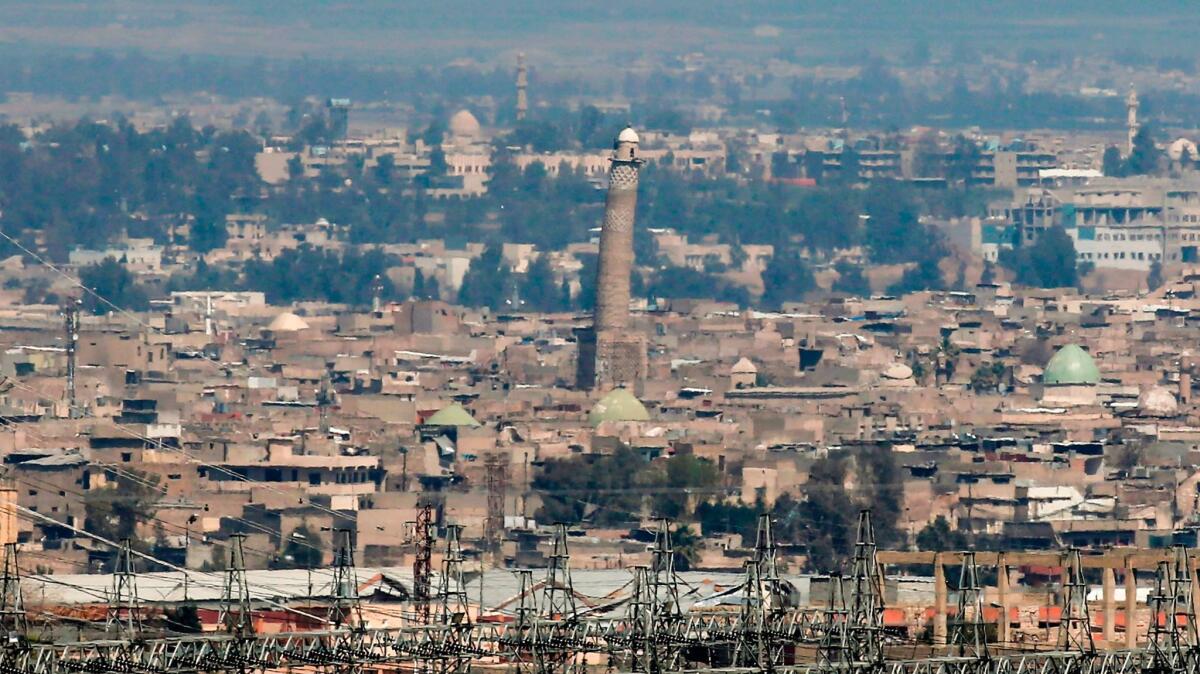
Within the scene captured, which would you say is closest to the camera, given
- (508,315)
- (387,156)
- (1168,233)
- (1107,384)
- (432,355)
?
(1107,384)

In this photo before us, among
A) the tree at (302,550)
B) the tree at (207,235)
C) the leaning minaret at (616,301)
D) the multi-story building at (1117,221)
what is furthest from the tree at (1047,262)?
the tree at (302,550)

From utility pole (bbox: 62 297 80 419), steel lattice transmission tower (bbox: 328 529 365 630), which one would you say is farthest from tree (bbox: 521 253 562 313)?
steel lattice transmission tower (bbox: 328 529 365 630)

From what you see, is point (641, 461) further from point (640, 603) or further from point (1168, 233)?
point (1168, 233)

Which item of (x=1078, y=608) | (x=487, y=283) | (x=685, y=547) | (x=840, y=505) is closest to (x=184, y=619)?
(x=1078, y=608)

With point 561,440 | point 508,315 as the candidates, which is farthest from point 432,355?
point 561,440

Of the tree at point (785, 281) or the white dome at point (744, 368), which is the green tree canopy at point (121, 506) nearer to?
the white dome at point (744, 368)

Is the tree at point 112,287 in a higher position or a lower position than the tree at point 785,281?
higher

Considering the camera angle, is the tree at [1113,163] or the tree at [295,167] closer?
the tree at [1113,163]
